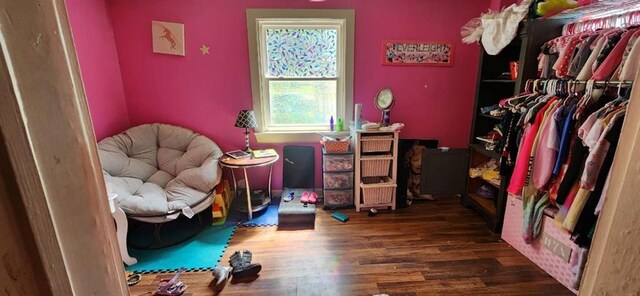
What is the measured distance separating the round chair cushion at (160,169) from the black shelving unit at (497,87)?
2.55 meters

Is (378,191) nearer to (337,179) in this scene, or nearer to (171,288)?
(337,179)

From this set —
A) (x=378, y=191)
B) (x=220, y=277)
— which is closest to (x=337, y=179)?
(x=378, y=191)

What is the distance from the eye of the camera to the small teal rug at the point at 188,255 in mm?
2039

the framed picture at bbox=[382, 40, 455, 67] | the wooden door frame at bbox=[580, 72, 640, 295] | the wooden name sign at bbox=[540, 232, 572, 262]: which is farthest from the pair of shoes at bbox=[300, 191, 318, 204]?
the wooden door frame at bbox=[580, 72, 640, 295]

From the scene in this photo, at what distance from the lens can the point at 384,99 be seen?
9.38ft

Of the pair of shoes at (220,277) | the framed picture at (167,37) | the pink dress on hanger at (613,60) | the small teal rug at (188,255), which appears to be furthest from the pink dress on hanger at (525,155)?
the framed picture at (167,37)

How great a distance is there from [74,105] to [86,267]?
0.24 m

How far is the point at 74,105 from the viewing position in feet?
1.28

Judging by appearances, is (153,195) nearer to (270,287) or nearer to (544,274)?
(270,287)

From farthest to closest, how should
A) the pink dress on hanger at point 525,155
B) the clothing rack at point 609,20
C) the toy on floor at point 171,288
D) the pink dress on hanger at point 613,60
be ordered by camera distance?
the pink dress on hanger at point 525,155 < the toy on floor at point 171,288 < the clothing rack at point 609,20 < the pink dress on hanger at point 613,60

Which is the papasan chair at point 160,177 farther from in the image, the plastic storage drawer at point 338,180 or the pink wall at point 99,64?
the plastic storage drawer at point 338,180

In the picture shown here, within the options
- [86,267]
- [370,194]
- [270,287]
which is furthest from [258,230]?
[86,267]

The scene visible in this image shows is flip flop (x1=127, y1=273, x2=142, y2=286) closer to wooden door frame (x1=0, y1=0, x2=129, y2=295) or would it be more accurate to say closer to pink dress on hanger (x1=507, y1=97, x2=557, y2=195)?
wooden door frame (x1=0, y1=0, x2=129, y2=295)

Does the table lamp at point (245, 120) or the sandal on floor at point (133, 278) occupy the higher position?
the table lamp at point (245, 120)
